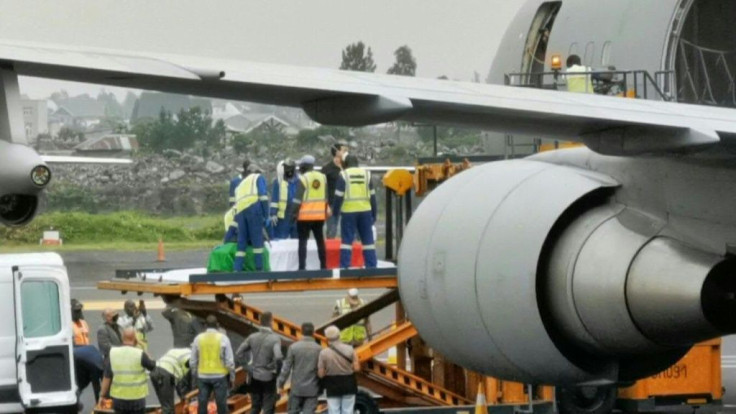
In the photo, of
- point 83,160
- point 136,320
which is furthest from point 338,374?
point 83,160

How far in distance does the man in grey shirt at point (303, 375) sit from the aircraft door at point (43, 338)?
283cm

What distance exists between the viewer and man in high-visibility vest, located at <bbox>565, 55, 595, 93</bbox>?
20.0 m

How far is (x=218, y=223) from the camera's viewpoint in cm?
5481

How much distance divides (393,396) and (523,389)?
1.80m

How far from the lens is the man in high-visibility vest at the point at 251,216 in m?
21.9

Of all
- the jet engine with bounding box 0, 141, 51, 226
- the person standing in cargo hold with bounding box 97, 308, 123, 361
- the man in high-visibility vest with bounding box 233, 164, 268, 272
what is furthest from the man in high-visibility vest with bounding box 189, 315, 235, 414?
the jet engine with bounding box 0, 141, 51, 226

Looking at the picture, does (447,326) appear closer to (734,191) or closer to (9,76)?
(734,191)

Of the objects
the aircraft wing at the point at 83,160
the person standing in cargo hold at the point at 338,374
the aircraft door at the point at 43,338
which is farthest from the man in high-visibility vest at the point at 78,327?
the aircraft wing at the point at 83,160

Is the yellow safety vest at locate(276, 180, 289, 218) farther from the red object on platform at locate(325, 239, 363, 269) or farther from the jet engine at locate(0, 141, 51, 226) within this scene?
the jet engine at locate(0, 141, 51, 226)

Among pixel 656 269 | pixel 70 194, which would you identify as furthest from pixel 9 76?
pixel 70 194

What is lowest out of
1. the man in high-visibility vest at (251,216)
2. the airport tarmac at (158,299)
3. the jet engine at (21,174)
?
the airport tarmac at (158,299)

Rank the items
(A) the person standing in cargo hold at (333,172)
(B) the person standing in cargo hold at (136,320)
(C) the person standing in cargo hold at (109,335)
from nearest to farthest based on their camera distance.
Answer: (A) the person standing in cargo hold at (333,172), (C) the person standing in cargo hold at (109,335), (B) the person standing in cargo hold at (136,320)

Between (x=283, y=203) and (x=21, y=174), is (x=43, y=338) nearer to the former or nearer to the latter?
(x=283, y=203)

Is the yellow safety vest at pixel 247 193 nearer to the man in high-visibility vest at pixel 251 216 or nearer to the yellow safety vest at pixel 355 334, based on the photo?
the man in high-visibility vest at pixel 251 216
